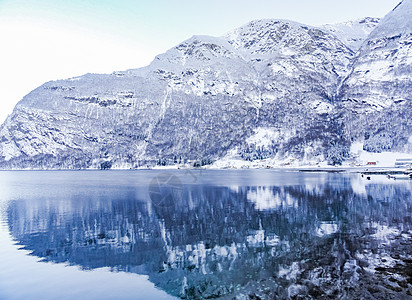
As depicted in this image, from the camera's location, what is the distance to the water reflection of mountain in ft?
62.0

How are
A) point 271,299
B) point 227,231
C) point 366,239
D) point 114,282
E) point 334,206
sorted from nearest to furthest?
point 271,299, point 114,282, point 366,239, point 227,231, point 334,206

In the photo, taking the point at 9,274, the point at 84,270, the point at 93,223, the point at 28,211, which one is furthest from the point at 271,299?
the point at 28,211

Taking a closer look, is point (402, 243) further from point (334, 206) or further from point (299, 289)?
point (334, 206)

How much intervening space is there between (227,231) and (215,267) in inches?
430

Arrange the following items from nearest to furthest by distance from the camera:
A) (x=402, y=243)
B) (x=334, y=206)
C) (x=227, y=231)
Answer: (x=402, y=243)
(x=227, y=231)
(x=334, y=206)

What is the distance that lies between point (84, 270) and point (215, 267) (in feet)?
34.0

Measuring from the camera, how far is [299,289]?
17844 millimetres

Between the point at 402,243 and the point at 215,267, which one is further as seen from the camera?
the point at 402,243

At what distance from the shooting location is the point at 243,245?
2797 centimetres

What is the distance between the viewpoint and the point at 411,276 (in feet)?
61.8

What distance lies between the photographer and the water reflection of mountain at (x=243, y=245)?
1891 centimetres

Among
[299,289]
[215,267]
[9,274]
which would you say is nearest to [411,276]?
[299,289]

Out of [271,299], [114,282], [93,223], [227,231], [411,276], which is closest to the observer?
[271,299]

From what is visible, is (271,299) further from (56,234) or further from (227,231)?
(56,234)
